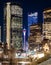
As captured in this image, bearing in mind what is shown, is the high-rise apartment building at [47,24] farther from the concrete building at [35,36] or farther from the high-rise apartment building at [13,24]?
the high-rise apartment building at [13,24]

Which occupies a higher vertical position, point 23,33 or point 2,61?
point 23,33

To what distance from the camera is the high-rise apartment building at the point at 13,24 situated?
2602mm

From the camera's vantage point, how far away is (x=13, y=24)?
264cm

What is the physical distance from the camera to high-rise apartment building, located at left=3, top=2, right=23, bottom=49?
8.54 feet

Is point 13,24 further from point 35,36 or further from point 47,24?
point 47,24

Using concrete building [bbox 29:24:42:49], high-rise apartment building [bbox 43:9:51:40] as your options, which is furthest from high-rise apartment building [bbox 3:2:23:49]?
high-rise apartment building [bbox 43:9:51:40]

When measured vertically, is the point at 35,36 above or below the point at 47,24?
below

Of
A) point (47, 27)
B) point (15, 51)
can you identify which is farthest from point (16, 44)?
point (47, 27)

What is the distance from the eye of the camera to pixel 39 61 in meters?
2.54

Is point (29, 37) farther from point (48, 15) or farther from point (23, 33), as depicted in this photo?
point (48, 15)

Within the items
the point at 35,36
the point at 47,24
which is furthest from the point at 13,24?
the point at 47,24

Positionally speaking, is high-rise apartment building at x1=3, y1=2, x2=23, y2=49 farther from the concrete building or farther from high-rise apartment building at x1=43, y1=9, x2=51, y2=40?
high-rise apartment building at x1=43, y1=9, x2=51, y2=40

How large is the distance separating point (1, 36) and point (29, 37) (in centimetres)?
36

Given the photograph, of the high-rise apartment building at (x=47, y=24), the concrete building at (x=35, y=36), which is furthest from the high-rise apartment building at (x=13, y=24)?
the high-rise apartment building at (x=47, y=24)
